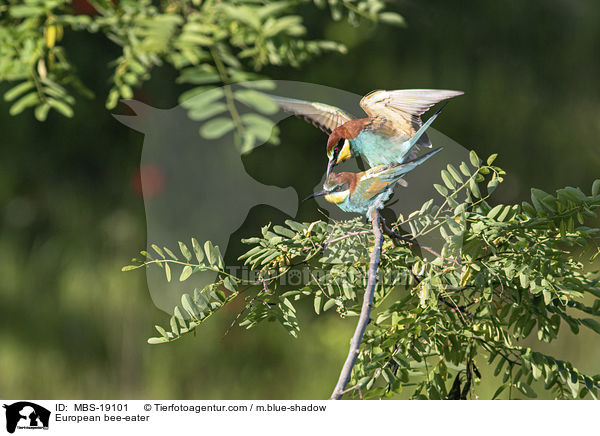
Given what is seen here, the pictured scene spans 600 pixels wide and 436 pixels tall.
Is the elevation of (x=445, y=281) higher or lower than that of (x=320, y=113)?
lower

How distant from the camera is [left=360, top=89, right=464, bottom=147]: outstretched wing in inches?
→ 20.9

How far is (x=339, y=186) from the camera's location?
53 centimetres

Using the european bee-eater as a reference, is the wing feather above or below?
above

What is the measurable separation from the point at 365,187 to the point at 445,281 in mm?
123

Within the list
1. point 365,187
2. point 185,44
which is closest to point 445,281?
point 365,187

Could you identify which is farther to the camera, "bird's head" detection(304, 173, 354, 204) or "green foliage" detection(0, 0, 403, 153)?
"bird's head" detection(304, 173, 354, 204)

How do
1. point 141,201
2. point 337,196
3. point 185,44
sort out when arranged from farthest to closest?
1. point 141,201
2. point 337,196
3. point 185,44

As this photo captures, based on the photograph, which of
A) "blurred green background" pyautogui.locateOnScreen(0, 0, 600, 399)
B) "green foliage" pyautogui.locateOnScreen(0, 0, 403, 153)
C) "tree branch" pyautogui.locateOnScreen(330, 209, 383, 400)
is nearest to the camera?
"green foliage" pyautogui.locateOnScreen(0, 0, 403, 153)

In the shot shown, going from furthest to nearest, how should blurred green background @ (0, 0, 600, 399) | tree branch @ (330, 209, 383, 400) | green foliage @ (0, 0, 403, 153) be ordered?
blurred green background @ (0, 0, 600, 399) < tree branch @ (330, 209, 383, 400) < green foliage @ (0, 0, 403, 153)

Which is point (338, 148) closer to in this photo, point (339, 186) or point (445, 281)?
point (339, 186)
